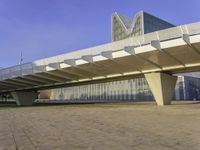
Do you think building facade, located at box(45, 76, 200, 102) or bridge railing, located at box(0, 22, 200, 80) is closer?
bridge railing, located at box(0, 22, 200, 80)

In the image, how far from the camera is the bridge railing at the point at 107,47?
2328 cm

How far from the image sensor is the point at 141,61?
1120 inches

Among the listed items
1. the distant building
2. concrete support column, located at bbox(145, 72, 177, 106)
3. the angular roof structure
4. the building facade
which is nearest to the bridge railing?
concrete support column, located at bbox(145, 72, 177, 106)

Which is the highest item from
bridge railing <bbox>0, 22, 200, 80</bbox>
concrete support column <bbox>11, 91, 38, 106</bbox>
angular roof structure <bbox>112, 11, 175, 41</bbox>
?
angular roof structure <bbox>112, 11, 175, 41</bbox>

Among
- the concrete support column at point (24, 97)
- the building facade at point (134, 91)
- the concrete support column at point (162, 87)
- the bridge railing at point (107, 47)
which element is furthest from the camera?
the building facade at point (134, 91)

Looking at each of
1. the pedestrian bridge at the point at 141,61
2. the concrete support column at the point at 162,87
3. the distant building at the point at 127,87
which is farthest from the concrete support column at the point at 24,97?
the concrete support column at the point at 162,87

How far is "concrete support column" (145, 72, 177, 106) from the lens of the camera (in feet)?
98.5

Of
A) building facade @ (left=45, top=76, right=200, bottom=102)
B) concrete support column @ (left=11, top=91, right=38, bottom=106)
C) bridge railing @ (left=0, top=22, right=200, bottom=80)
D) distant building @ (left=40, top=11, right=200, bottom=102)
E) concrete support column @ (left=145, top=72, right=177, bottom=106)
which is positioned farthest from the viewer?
distant building @ (left=40, top=11, right=200, bottom=102)

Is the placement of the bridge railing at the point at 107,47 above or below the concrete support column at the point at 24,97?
above

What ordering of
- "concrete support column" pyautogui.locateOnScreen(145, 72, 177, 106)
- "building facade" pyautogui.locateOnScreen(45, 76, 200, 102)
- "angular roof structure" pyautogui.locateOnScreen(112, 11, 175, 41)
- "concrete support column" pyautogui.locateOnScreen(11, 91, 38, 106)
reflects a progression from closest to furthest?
"concrete support column" pyautogui.locateOnScreen(145, 72, 177, 106) → "concrete support column" pyautogui.locateOnScreen(11, 91, 38, 106) → "building facade" pyautogui.locateOnScreen(45, 76, 200, 102) → "angular roof structure" pyautogui.locateOnScreen(112, 11, 175, 41)

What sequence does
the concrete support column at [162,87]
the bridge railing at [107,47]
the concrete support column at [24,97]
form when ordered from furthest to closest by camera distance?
1. the concrete support column at [24,97]
2. the concrete support column at [162,87]
3. the bridge railing at [107,47]

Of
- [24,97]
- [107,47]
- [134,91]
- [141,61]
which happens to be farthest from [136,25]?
[141,61]

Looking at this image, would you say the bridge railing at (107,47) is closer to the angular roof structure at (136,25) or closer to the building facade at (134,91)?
the building facade at (134,91)

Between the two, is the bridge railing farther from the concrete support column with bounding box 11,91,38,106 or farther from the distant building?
the distant building
